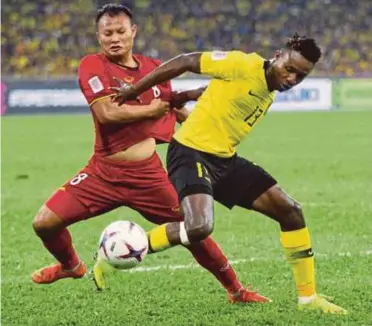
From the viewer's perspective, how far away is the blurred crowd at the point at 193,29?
116 ft

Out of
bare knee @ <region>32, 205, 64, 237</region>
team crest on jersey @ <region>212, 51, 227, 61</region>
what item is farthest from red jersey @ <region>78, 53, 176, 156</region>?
team crest on jersey @ <region>212, 51, 227, 61</region>

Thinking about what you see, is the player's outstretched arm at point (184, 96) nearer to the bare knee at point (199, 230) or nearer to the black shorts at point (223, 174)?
the black shorts at point (223, 174)

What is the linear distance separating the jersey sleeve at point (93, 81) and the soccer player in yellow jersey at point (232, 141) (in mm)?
152

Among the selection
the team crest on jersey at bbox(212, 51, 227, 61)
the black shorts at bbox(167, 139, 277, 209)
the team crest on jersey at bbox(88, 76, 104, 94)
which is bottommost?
the black shorts at bbox(167, 139, 277, 209)

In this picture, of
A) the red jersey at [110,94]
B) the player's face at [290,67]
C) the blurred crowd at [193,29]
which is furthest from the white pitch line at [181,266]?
the blurred crowd at [193,29]

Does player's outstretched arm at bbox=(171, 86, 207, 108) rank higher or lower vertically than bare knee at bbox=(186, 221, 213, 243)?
higher

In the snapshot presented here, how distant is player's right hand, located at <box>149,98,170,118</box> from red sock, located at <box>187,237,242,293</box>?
89 centimetres

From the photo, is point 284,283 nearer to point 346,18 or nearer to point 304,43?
point 304,43

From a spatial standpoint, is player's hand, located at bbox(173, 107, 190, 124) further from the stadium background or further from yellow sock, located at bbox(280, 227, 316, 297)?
the stadium background

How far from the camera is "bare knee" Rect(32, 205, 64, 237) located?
6.15 metres

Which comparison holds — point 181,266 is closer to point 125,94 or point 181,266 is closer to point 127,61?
point 127,61

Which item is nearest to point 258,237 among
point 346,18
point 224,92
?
point 224,92

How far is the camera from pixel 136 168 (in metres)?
6.18

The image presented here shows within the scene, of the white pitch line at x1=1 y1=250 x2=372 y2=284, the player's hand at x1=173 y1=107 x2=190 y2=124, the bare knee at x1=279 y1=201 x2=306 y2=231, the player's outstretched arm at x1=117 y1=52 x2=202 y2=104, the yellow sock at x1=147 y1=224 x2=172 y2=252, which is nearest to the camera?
the yellow sock at x1=147 y1=224 x2=172 y2=252
